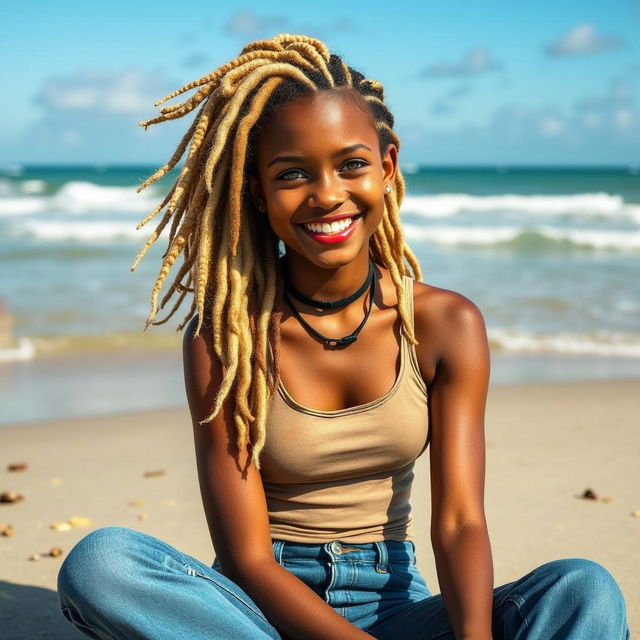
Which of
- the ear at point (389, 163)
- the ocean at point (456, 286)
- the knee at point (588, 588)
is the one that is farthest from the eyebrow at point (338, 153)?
the ocean at point (456, 286)

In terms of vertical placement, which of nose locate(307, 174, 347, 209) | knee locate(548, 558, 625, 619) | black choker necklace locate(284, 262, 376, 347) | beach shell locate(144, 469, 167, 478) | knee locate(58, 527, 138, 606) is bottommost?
beach shell locate(144, 469, 167, 478)

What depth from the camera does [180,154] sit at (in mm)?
3150

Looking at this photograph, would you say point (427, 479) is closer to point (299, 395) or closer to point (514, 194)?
point (299, 395)

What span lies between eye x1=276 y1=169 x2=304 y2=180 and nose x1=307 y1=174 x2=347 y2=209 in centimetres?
5

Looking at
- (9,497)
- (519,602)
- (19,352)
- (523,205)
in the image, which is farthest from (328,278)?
(523,205)

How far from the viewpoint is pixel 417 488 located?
5.02 m

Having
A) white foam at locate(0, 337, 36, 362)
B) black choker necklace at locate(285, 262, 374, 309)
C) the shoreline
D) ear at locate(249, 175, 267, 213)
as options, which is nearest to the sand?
the shoreline

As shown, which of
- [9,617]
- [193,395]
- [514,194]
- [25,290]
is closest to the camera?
[193,395]

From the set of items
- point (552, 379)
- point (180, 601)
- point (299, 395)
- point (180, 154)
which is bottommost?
point (552, 379)

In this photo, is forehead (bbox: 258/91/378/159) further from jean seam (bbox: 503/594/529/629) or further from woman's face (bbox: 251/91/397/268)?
jean seam (bbox: 503/594/529/629)

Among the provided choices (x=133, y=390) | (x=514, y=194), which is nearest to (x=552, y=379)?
(x=133, y=390)

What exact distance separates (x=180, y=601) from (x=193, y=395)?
0.62m

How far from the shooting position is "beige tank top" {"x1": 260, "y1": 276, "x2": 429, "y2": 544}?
271cm

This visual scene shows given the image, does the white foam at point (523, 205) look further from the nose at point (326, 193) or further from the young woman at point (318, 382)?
the nose at point (326, 193)
